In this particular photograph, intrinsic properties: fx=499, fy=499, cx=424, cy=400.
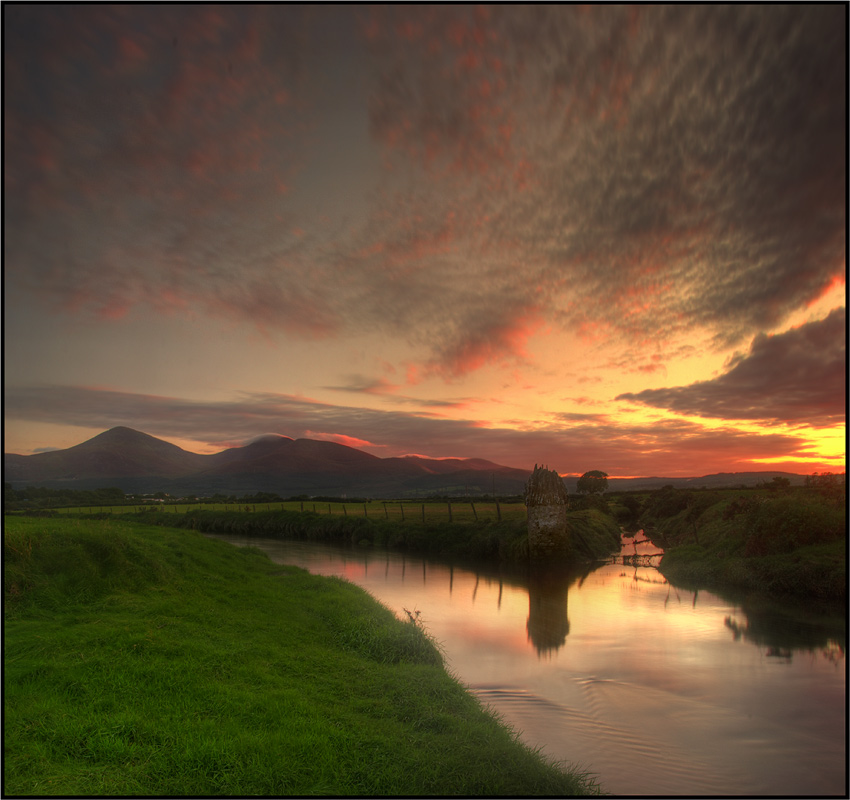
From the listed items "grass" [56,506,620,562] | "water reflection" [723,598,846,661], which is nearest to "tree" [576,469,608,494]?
"grass" [56,506,620,562]

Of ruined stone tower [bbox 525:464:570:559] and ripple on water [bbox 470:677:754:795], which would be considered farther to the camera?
ruined stone tower [bbox 525:464:570:559]

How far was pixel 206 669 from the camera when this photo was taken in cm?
859

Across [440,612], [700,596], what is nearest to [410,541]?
[440,612]

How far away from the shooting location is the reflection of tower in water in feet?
51.5

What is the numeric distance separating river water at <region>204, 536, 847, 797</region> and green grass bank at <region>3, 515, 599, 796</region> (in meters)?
1.74

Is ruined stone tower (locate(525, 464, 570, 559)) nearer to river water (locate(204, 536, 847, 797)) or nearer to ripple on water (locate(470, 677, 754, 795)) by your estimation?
river water (locate(204, 536, 847, 797))

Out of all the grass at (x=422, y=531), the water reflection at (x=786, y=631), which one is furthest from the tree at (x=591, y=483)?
the water reflection at (x=786, y=631)

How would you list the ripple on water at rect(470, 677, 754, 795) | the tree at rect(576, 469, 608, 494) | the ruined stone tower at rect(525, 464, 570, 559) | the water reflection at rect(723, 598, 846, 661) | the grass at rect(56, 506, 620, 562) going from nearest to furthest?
the ripple on water at rect(470, 677, 754, 795)
the water reflection at rect(723, 598, 846, 661)
the ruined stone tower at rect(525, 464, 570, 559)
the grass at rect(56, 506, 620, 562)
the tree at rect(576, 469, 608, 494)

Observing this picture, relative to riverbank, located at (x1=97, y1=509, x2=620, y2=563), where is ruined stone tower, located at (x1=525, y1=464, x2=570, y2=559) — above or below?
above

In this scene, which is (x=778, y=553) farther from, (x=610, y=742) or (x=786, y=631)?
(x=610, y=742)

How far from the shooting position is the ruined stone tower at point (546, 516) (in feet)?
91.0

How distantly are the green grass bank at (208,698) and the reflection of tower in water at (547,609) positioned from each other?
5.21 m

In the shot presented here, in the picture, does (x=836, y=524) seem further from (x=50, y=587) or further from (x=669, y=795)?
(x=50, y=587)

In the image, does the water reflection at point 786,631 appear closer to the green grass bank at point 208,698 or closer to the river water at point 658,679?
the river water at point 658,679
